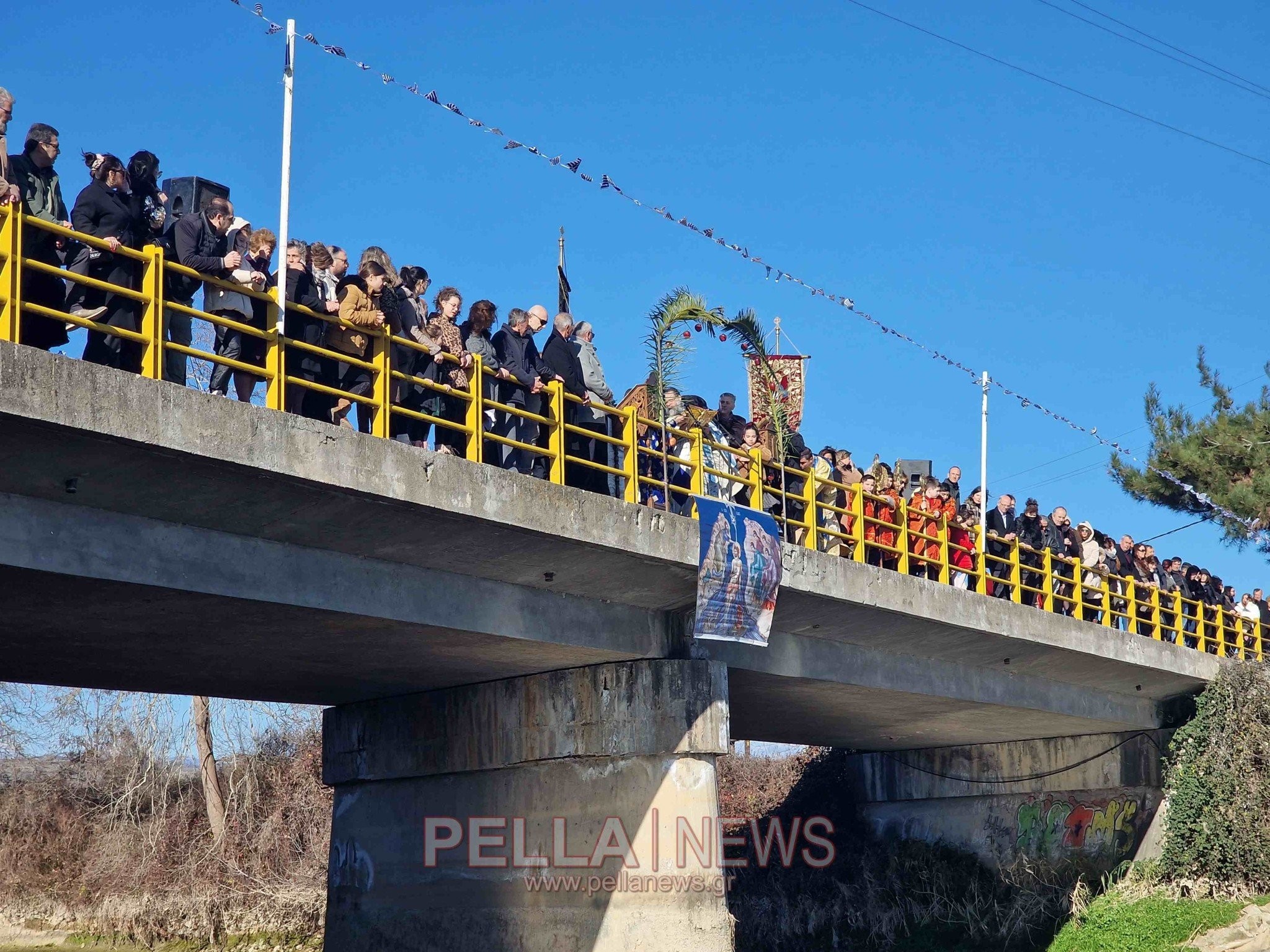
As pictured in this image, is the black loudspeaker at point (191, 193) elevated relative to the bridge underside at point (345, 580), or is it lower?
elevated

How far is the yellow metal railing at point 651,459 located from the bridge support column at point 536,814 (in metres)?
2.18

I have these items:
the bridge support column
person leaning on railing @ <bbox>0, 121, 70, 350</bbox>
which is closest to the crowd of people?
person leaning on railing @ <bbox>0, 121, 70, 350</bbox>

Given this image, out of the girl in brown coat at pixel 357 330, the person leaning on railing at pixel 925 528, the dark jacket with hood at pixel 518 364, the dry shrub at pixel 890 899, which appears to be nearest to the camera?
the girl in brown coat at pixel 357 330

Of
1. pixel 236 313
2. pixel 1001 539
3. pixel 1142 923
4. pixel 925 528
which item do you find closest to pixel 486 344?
pixel 236 313

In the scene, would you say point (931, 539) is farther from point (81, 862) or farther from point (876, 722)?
point (81, 862)

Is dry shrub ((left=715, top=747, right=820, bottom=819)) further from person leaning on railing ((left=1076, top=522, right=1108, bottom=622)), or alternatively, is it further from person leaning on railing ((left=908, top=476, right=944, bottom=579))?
person leaning on railing ((left=908, top=476, right=944, bottom=579))

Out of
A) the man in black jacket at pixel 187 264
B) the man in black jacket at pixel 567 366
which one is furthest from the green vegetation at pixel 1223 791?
the man in black jacket at pixel 187 264

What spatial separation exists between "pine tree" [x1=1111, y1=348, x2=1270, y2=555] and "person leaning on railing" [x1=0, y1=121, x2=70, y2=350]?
24.7 m

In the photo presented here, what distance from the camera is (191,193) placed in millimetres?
10953

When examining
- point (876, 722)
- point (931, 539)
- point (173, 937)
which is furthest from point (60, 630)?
point (173, 937)

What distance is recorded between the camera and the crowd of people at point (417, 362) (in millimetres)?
9797

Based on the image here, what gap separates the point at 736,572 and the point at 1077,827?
1267 cm

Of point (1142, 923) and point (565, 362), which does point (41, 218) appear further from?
point (1142, 923)

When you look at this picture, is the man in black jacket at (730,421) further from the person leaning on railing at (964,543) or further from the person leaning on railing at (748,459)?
the person leaning on railing at (964,543)
